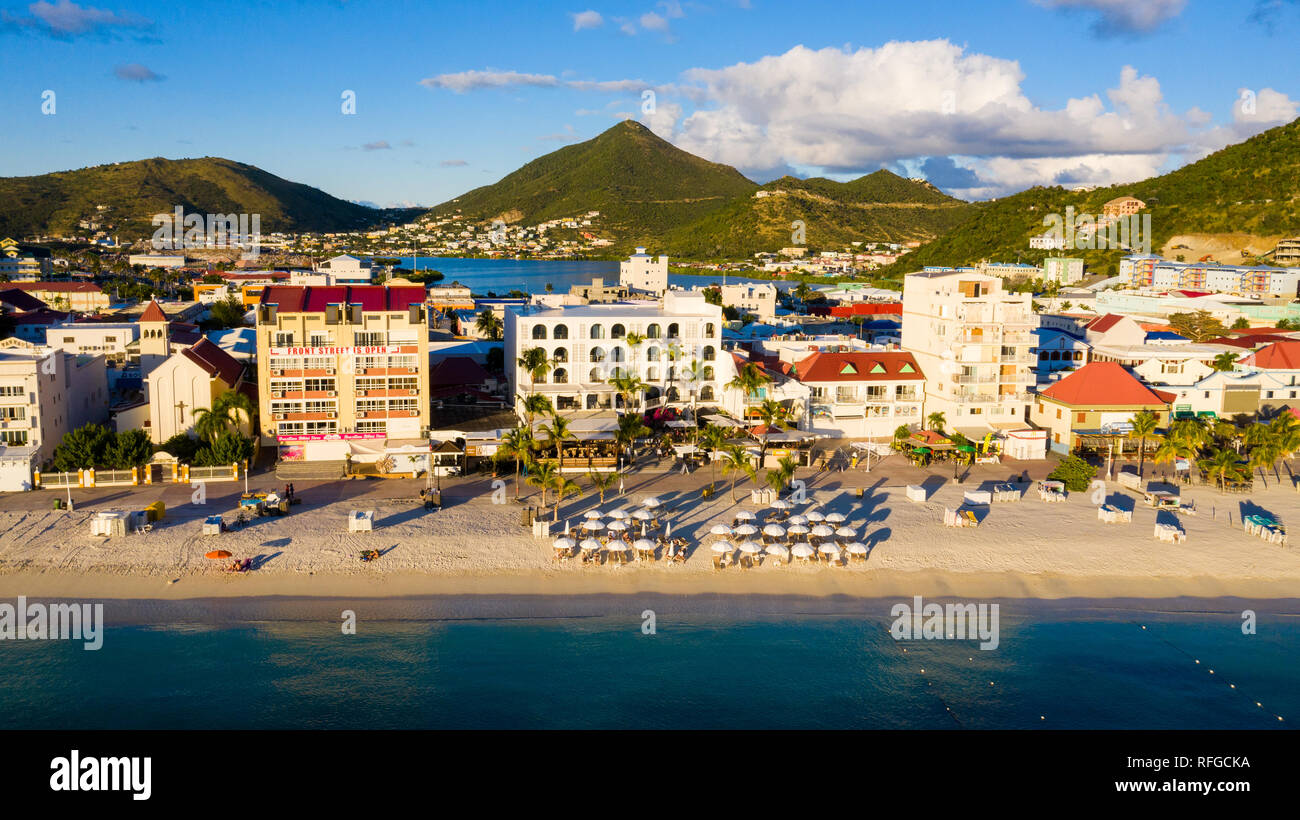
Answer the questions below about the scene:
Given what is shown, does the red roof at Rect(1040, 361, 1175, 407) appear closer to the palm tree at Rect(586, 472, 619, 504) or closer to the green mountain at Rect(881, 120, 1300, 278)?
the palm tree at Rect(586, 472, 619, 504)

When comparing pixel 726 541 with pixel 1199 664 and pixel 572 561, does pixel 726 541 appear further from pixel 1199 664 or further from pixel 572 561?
pixel 1199 664

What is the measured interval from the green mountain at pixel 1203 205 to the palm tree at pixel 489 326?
120 metres

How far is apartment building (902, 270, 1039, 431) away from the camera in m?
50.9

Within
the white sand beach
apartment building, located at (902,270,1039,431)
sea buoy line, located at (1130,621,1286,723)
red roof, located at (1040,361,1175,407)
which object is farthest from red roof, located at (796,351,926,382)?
sea buoy line, located at (1130,621,1286,723)

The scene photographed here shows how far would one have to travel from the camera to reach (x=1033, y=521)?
37281 mm

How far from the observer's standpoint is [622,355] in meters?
51.6

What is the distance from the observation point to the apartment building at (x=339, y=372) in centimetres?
4384

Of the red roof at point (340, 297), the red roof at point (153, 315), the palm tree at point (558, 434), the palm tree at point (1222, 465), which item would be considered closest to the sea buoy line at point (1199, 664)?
the palm tree at point (1222, 465)

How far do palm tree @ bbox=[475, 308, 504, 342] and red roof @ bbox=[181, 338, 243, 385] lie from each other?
34.8m

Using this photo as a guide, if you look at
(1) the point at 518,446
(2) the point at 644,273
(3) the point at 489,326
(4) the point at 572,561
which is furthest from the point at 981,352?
(2) the point at 644,273

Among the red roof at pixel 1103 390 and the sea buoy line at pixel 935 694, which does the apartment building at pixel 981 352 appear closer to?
the red roof at pixel 1103 390

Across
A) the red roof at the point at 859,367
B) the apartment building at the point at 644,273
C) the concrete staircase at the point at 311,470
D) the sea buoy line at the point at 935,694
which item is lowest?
the sea buoy line at the point at 935,694
